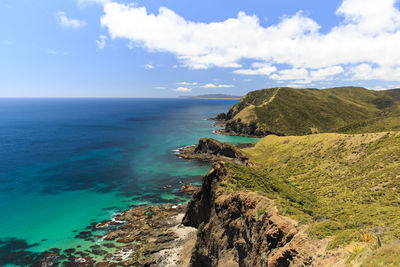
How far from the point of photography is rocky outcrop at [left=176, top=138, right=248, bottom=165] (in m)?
84.0

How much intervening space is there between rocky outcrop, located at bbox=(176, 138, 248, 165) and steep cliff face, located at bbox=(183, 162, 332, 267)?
45448 millimetres

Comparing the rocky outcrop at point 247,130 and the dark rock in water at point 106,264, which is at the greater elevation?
the rocky outcrop at point 247,130

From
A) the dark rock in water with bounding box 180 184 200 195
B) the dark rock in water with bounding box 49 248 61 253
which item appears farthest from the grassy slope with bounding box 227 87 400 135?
the dark rock in water with bounding box 49 248 61 253

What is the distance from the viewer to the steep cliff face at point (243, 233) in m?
16.3

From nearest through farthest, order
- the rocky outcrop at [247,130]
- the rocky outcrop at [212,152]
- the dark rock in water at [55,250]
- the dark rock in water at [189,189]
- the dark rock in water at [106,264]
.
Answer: the dark rock in water at [106,264], the dark rock in water at [55,250], the dark rock in water at [189,189], the rocky outcrop at [212,152], the rocky outcrop at [247,130]

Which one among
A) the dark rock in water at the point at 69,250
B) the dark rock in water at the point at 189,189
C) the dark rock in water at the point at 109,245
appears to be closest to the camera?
the dark rock in water at the point at 69,250

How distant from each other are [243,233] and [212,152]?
67192 mm

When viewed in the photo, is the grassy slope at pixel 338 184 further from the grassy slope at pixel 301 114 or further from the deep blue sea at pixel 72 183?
the grassy slope at pixel 301 114

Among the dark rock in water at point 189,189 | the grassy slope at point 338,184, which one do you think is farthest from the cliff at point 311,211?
the dark rock in water at point 189,189

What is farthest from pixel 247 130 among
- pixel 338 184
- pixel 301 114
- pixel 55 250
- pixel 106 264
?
pixel 55 250

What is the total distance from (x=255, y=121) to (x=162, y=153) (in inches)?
3091

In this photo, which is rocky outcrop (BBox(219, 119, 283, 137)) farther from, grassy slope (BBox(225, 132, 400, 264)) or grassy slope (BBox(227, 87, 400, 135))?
grassy slope (BBox(225, 132, 400, 264))

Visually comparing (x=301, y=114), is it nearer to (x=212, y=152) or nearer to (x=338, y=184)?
(x=212, y=152)

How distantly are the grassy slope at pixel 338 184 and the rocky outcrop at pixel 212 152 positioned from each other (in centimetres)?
1508
